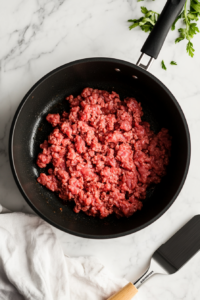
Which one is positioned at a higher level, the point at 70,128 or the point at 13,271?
the point at 70,128

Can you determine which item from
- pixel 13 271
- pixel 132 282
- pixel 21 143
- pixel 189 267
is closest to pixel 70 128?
pixel 21 143

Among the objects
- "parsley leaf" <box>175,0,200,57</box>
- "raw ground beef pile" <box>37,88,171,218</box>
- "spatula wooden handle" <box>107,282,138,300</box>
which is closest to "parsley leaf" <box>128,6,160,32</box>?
"parsley leaf" <box>175,0,200,57</box>

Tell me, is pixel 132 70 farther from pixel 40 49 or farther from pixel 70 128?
pixel 40 49

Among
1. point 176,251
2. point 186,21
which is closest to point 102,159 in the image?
point 176,251

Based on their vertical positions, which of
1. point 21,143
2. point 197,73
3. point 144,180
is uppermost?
point 197,73

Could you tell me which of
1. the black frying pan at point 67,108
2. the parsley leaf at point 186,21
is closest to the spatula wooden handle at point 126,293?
the black frying pan at point 67,108

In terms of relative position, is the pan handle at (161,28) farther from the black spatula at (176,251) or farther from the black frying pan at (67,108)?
the black spatula at (176,251)
